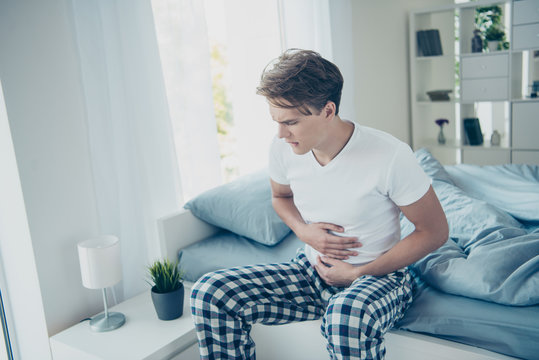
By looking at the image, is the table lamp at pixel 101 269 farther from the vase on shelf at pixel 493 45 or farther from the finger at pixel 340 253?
→ the vase on shelf at pixel 493 45

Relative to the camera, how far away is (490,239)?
4.84 feet

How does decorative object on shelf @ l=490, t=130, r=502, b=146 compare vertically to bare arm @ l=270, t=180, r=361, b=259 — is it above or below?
below

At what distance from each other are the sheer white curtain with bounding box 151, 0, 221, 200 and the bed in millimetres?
174

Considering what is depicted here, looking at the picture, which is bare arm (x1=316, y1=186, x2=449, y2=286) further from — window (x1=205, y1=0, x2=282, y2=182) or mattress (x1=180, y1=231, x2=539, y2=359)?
window (x1=205, y1=0, x2=282, y2=182)

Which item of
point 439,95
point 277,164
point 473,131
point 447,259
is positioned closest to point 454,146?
point 473,131

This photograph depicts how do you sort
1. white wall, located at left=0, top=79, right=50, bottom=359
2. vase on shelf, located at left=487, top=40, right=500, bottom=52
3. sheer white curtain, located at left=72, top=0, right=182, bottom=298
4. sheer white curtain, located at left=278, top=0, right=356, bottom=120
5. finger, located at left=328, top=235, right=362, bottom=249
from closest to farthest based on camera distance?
finger, located at left=328, top=235, right=362, bottom=249 → white wall, located at left=0, top=79, right=50, bottom=359 → sheer white curtain, located at left=72, top=0, right=182, bottom=298 → sheer white curtain, located at left=278, top=0, right=356, bottom=120 → vase on shelf, located at left=487, top=40, right=500, bottom=52

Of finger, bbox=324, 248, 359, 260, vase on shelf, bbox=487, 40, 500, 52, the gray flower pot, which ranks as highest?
vase on shelf, bbox=487, 40, 500, 52

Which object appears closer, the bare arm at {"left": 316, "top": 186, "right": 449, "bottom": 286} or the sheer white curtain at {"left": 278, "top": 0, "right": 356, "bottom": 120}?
the bare arm at {"left": 316, "top": 186, "right": 449, "bottom": 286}

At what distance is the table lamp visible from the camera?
1518 mm

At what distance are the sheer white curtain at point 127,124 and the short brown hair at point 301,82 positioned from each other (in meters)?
0.72

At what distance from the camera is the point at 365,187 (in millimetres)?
1241

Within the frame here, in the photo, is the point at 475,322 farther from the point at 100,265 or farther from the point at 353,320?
the point at 100,265

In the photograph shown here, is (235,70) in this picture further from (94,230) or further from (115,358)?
(115,358)

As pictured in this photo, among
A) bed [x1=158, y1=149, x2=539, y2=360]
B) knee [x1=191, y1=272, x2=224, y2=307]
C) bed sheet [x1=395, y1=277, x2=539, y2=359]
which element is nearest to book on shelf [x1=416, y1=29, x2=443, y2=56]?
bed [x1=158, y1=149, x2=539, y2=360]
